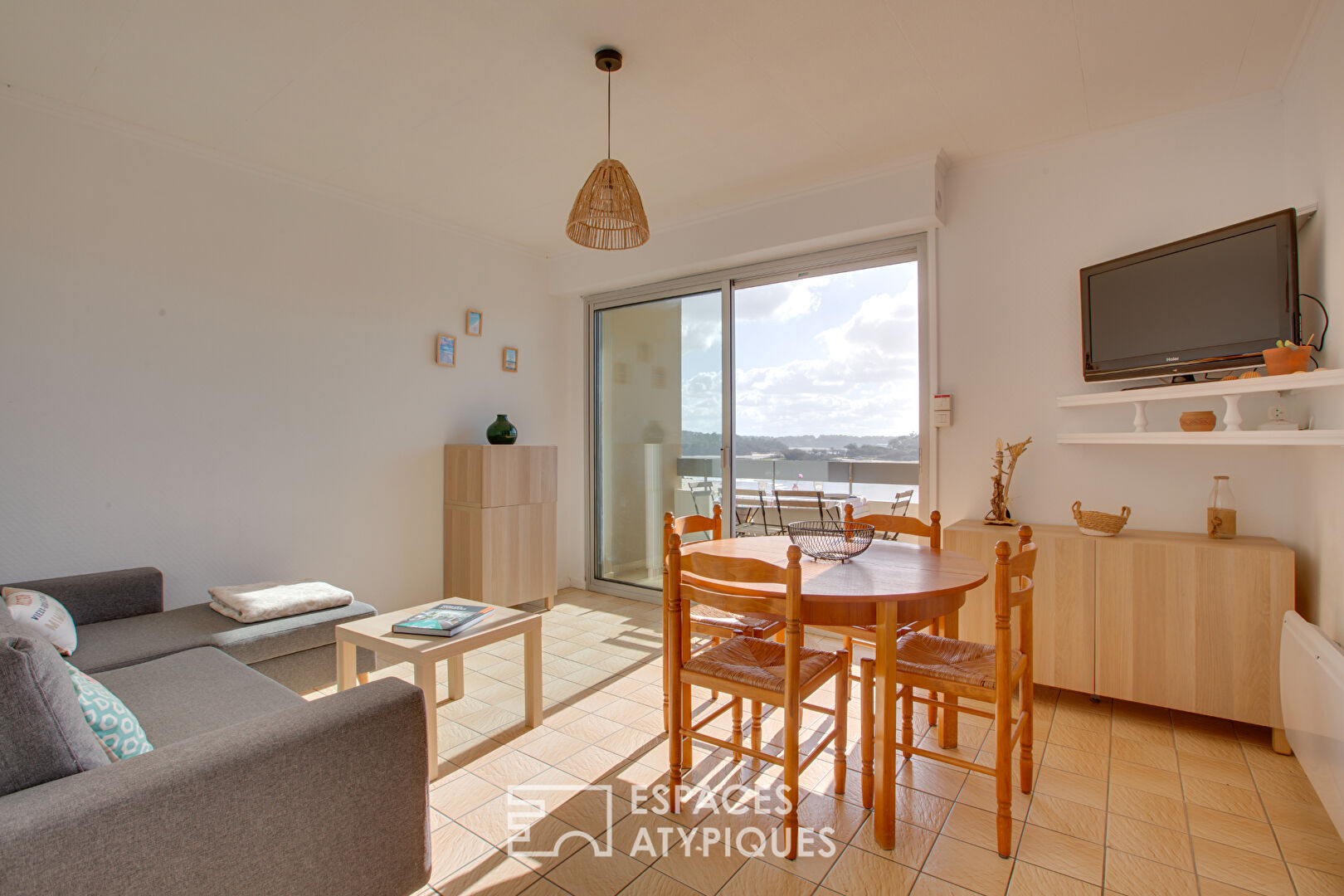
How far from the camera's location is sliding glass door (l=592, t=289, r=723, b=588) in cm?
454

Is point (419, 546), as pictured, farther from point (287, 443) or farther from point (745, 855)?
point (745, 855)

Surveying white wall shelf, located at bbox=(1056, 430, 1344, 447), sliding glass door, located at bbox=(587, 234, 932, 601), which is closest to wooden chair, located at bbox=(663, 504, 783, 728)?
sliding glass door, located at bbox=(587, 234, 932, 601)

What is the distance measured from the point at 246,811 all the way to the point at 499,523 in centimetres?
298

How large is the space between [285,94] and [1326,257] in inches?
162

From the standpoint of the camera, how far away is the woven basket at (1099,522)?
2.77m

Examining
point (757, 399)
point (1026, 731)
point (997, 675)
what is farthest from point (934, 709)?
point (757, 399)

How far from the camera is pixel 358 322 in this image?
3.94 metres

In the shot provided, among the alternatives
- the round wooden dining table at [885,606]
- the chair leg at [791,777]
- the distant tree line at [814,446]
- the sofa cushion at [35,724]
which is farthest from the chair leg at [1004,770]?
the sofa cushion at [35,724]

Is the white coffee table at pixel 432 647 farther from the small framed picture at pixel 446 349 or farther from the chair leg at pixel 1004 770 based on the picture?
the small framed picture at pixel 446 349

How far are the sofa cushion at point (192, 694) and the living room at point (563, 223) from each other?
1.90 ft

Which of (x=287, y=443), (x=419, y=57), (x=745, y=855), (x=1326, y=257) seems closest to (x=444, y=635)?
(x=745, y=855)

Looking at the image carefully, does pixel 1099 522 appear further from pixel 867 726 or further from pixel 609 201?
pixel 609 201

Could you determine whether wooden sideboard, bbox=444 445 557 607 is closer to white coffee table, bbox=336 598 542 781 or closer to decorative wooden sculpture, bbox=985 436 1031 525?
white coffee table, bbox=336 598 542 781

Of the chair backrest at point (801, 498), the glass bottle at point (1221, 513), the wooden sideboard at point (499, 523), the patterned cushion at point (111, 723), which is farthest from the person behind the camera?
the wooden sideboard at point (499, 523)
